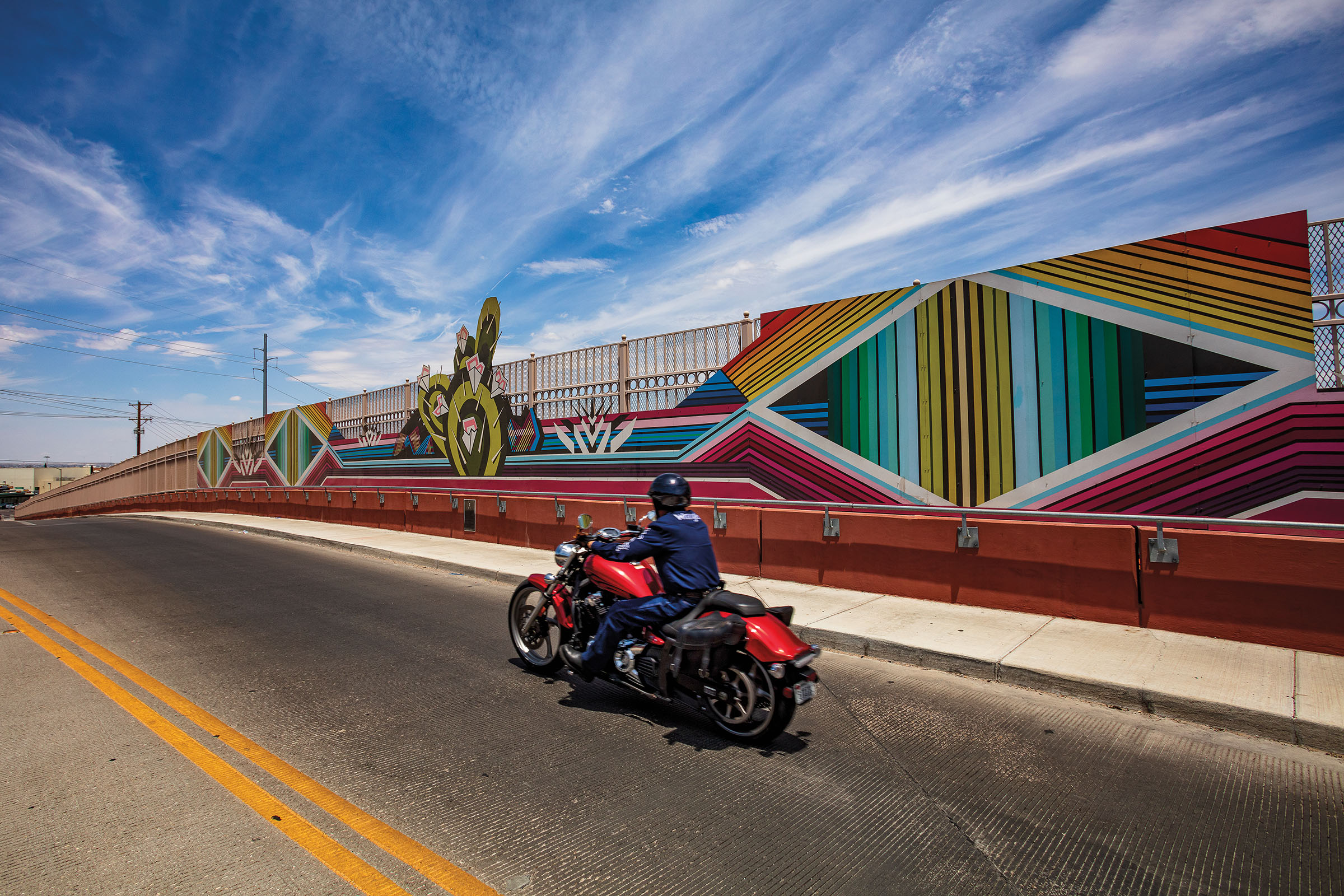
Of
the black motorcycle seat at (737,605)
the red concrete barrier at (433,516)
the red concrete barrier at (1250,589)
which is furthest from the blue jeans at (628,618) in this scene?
the red concrete barrier at (433,516)

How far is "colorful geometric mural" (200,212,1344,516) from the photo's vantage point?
7.57 m

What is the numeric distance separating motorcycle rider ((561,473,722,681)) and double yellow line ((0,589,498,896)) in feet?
5.98

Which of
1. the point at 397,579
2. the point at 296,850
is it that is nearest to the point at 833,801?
the point at 296,850

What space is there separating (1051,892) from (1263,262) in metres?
7.97

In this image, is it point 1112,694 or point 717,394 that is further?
point 717,394

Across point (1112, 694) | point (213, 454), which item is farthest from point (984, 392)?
point (213, 454)

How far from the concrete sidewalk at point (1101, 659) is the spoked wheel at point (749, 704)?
2261mm

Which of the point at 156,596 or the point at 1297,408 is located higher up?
the point at 1297,408

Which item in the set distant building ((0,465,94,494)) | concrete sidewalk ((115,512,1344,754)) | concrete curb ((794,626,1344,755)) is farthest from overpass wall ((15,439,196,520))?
distant building ((0,465,94,494))

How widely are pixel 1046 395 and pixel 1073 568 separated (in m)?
3.32

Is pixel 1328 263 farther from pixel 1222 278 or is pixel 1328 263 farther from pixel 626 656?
pixel 626 656

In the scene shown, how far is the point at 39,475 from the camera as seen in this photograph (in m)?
103

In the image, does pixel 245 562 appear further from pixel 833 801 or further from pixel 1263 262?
pixel 1263 262

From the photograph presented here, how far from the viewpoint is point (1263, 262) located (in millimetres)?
7641
